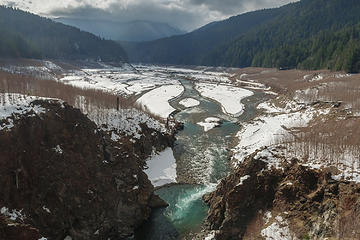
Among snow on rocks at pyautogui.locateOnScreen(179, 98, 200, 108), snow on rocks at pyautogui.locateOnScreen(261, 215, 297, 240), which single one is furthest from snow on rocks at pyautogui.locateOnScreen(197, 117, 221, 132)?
snow on rocks at pyautogui.locateOnScreen(261, 215, 297, 240)

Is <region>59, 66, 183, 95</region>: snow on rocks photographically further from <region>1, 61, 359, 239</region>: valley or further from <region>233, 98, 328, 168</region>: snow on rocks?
<region>233, 98, 328, 168</region>: snow on rocks

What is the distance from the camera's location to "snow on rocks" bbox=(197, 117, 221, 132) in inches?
1879

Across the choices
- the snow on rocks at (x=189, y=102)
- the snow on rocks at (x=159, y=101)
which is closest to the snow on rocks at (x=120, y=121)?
the snow on rocks at (x=159, y=101)

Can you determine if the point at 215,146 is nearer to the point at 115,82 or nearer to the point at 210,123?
the point at 210,123

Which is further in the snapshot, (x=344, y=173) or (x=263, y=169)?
(x=263, y=169)

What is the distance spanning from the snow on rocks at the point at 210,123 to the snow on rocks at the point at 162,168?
12.5 metres

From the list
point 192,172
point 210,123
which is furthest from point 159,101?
point 192,172

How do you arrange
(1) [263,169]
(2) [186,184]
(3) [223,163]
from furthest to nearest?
(3) [223,163], (2) [186,184], (1) [263,169]

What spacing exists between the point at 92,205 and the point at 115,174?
13.8 ft

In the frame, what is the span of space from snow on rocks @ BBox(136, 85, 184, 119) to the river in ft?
13.2

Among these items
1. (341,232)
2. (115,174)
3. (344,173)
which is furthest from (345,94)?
(115,174)

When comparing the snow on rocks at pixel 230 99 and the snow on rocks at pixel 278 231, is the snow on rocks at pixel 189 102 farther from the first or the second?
the snow on rocks at pixel 278 231

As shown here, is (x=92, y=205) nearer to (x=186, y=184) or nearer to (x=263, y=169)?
(x=186, y=184)

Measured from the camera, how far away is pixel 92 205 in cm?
1945
